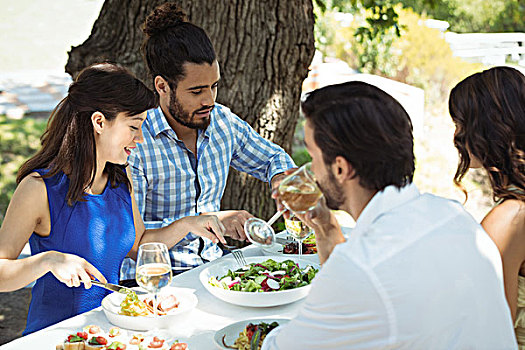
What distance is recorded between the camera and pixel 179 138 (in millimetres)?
2850

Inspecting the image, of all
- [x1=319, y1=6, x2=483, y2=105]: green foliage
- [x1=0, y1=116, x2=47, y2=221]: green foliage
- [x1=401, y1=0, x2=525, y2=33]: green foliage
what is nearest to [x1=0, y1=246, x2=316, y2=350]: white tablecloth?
[x1=0, y1=116, x2=47, y2=221]: green foliage

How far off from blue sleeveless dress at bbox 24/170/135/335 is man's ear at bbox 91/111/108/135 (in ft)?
0.70

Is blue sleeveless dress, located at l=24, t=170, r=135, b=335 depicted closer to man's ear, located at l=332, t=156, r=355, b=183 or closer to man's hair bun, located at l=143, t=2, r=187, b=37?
man's hair bun, located at l=143, t=2, r=187, b=37

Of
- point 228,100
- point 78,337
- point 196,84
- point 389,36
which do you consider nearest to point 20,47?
point 389,36

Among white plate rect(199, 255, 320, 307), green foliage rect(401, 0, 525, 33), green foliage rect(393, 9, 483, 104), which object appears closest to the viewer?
white plate rect(199, 255, 320, 307)

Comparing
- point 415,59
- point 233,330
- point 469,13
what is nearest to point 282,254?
point 233,330

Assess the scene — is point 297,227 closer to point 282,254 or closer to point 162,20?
point 282,254

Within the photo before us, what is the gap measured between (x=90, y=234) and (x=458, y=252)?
1417 mm

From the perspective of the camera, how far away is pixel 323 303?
1.32 metres

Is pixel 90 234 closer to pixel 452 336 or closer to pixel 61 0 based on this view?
pixel 452 336

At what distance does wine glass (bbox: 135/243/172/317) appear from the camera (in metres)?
1.67

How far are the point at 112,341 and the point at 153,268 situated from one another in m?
0.22

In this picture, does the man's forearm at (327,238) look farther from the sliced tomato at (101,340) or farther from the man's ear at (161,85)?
the man's ear at (161,85)

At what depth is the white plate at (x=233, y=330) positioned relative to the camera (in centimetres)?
166
